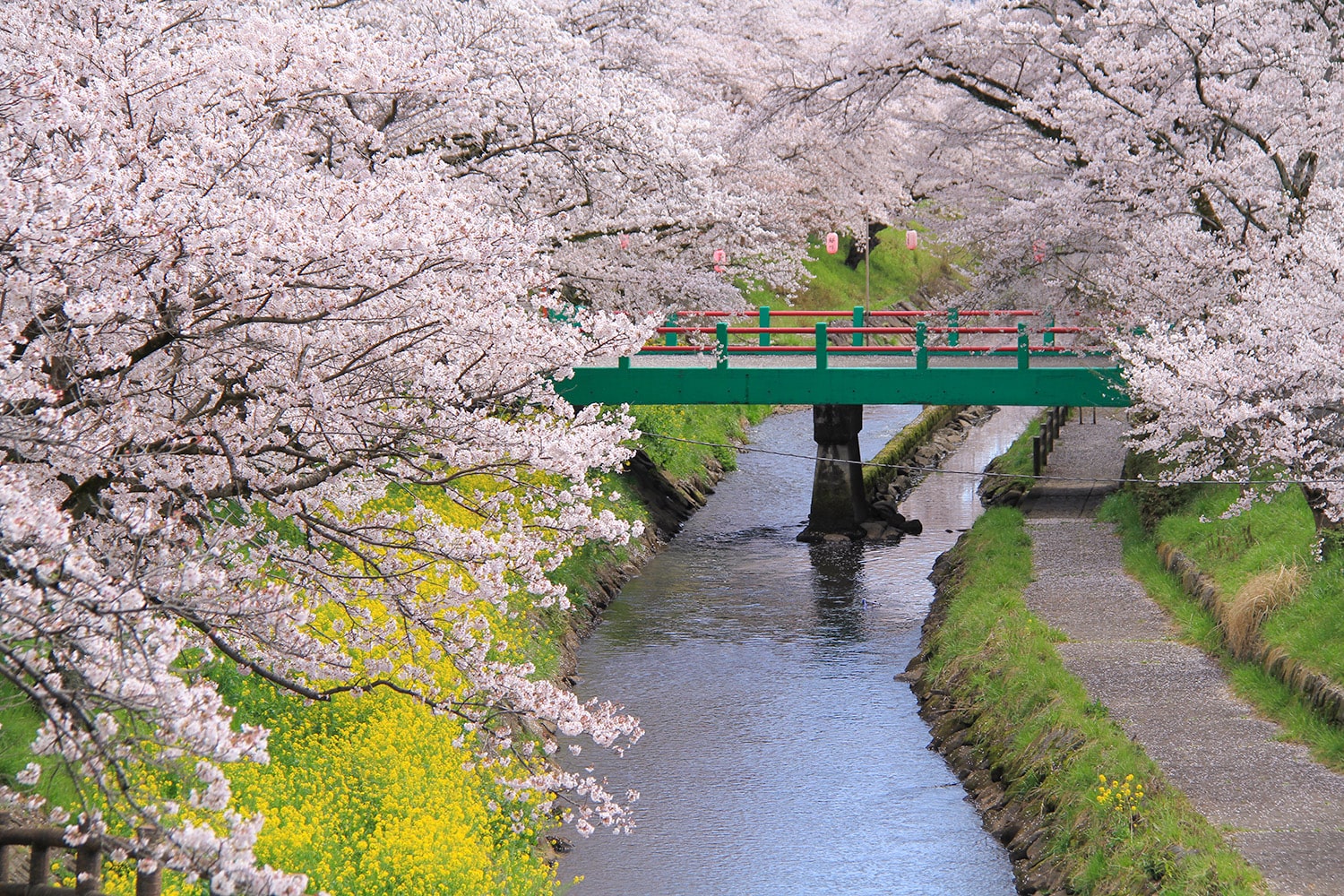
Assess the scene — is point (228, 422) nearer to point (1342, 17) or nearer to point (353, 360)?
point (353, 360)

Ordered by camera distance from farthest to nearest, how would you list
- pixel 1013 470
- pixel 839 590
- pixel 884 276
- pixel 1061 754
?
pixel 884 276 < pixel 1013 470 < pixel 839 590 < pixel 1061 754

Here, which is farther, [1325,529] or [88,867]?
[1325,529]

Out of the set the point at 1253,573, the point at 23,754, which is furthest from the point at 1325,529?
the point at 23,754

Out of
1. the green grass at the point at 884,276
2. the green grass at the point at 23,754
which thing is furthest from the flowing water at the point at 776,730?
the green grass at the point at 884,276

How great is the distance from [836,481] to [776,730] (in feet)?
35.9

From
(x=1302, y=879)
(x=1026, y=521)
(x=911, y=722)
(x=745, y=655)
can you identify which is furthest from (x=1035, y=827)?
(x=1026, y=521)

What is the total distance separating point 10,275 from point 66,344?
21.0 inches

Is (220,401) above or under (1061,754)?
above

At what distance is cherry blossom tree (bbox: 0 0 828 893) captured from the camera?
226 inches

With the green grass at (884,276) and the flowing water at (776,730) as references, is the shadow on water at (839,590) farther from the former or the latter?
the green grass at (884,276)

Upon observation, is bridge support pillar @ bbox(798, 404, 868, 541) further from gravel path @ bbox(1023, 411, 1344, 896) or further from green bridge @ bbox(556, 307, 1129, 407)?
gravel path @ bbox(1023, 411, 1344, 896)

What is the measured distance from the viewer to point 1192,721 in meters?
12.8

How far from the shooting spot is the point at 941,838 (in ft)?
42.1

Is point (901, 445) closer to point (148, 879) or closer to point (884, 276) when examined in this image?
point (148, 879)
